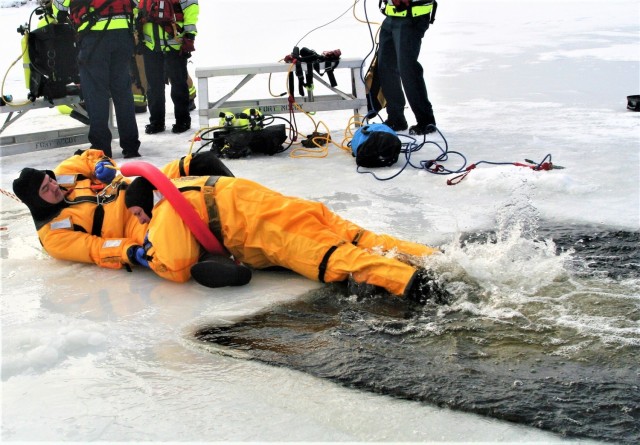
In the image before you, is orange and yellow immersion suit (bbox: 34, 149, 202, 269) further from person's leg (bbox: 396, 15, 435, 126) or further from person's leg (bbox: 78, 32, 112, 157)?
person's leg (bbox: 396, 15, 435, 126)

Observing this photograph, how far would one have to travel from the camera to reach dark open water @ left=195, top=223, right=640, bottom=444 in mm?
2654

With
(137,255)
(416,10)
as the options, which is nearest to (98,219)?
(137,255)

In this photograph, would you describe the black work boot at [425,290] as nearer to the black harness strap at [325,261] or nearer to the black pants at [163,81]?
the black harness strap at [325,261]

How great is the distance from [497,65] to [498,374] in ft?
27.2

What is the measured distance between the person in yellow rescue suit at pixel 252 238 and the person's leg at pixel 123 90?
302cm

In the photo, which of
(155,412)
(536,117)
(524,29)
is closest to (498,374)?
(155,412)

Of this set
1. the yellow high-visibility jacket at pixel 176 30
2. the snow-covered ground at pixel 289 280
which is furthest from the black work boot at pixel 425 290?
the yellow high-visibility jacket at pixel 176 30

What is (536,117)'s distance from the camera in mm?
7328

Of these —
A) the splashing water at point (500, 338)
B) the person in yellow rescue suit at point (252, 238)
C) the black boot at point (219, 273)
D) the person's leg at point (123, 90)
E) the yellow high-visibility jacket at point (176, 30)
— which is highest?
the yellow high-visibility jacket at point (176, 30)

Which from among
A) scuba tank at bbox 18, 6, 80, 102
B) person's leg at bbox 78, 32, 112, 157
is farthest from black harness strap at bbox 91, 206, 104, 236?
scuba tank at bbox 18, 6, 80, 102

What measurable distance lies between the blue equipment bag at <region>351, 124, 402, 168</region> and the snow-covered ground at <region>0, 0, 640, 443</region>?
0.67 feet

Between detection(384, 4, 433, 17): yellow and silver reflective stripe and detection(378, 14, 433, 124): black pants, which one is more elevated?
detection(384, 4, 433, 17): yellow and silver reflective stripe

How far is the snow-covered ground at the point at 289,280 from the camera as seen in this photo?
8.57ft

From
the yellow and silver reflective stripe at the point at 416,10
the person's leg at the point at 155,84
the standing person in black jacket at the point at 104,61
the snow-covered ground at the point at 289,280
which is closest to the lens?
the snow-covered ground at the point at 289,280
